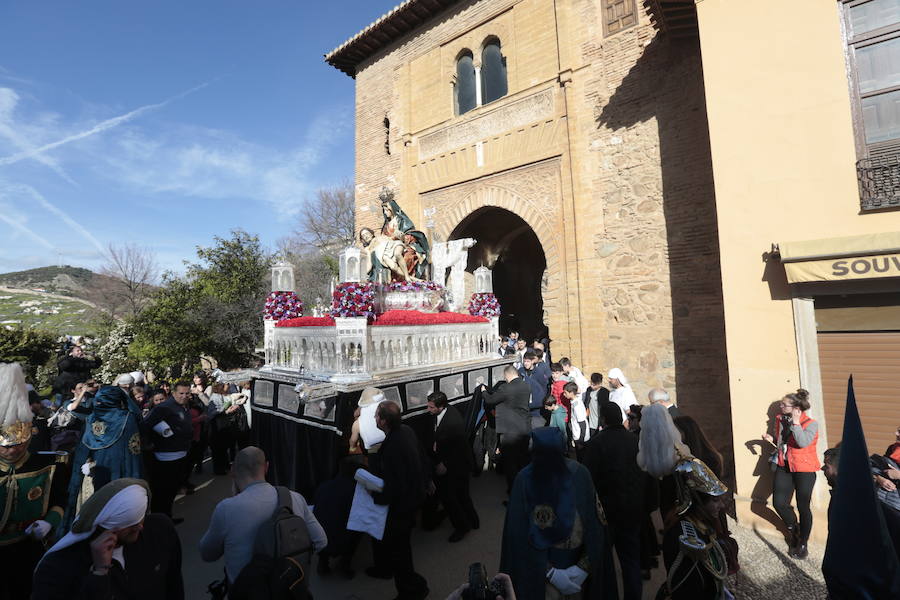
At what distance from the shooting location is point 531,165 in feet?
31.1

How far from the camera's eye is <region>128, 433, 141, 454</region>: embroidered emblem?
12.9 feet

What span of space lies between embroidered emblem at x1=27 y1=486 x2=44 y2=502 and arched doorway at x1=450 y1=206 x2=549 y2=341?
9180mm

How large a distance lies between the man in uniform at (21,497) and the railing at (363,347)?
2.62 m

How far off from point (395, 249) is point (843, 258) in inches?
231

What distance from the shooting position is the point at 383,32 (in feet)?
39.5

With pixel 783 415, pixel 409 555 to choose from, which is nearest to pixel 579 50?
pixel 783 415

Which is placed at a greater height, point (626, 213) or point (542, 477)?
point (626, 213)

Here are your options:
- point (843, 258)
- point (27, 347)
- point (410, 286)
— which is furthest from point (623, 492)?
point (27, 347)

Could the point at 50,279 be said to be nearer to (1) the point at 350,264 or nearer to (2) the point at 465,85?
(2) the point at 465,85

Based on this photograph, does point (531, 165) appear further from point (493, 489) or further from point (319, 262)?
point (319, 262)

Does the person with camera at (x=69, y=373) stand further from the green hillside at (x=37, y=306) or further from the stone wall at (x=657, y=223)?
the green hillside at (x=37, y=306)

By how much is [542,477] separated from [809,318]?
4.39m

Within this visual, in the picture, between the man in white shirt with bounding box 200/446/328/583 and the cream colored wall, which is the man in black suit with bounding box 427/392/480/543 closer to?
the man in white shirt with bounding box 200/446/328/583

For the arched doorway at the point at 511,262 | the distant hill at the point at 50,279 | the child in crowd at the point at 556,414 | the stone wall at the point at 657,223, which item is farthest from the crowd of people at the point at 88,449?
the distant hill at the point at 50,279
